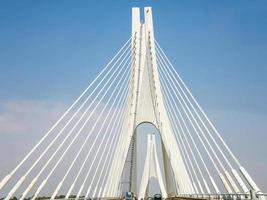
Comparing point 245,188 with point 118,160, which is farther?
point 118,160

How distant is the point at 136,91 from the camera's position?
1238 inches

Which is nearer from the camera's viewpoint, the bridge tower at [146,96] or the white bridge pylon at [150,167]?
the bridge tower at [146,96]

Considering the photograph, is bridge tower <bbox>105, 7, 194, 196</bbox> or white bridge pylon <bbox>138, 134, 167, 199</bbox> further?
white bridge pylon <bbox>138, 134, 167, 199</bbox>

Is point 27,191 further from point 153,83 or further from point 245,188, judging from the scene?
point 153,83

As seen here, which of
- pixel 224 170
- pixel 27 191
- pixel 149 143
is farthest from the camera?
pixel 149 143

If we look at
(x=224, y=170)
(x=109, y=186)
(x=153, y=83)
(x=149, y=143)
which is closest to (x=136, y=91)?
(x=153, y=83)

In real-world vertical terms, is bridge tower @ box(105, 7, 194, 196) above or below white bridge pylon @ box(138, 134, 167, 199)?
below

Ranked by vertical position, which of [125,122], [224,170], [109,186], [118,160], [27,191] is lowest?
[27,191]

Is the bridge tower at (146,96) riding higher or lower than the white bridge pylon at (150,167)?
lower

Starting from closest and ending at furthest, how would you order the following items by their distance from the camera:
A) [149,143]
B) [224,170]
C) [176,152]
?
[224,170]
[176,152]
[149,143]

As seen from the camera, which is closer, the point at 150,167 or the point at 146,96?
the point at 146,96

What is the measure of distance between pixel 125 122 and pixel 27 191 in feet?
56.7

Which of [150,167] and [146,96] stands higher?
[150,167]

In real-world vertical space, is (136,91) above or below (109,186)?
above
